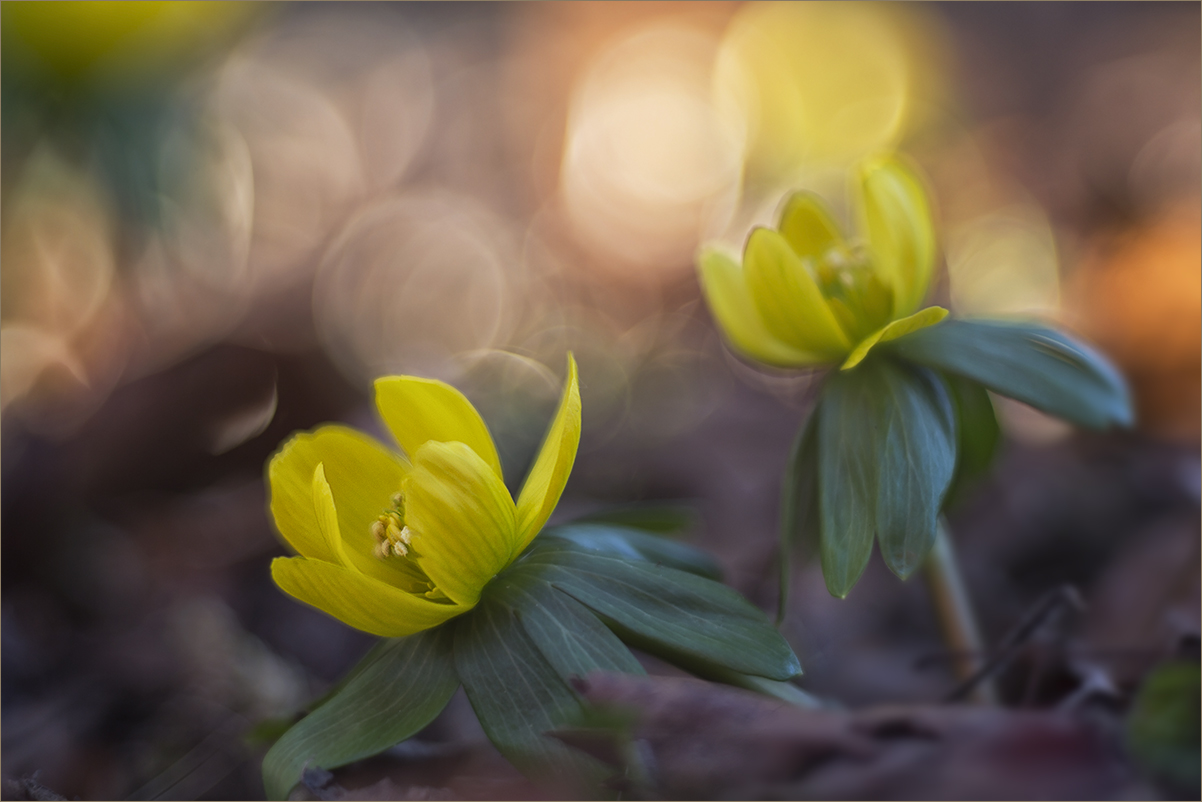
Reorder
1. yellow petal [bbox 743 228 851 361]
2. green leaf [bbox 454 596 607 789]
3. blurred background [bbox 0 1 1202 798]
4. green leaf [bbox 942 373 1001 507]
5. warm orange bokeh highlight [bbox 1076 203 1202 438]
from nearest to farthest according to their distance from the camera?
green leaf [bbox 454 596 607 789] < yellow petal [bbox 743 228 851 361] < green leaf [bbox 942 373 1001 507] < blurred background [bbox 0 1 1202 798] < warm orange bokeh highlight [bbox 1076 203 1202 438]

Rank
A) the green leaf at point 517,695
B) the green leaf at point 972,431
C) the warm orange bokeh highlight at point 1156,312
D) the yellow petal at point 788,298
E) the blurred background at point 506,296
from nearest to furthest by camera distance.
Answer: the green leaf at point 517,695 → the yellow petal at point 788,298 → the green leaf at point 972,431 → the blurred background at point 506,296 → the warm orange bokeh highlight at point 1156,312

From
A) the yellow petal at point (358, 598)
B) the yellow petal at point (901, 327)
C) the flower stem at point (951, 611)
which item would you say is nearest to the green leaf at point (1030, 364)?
the yellow petal at point (901, 327)

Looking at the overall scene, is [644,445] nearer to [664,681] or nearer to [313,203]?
[664,681]

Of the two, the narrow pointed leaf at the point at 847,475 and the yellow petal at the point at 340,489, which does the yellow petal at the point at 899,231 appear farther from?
the yellow petal at the point at 340,489

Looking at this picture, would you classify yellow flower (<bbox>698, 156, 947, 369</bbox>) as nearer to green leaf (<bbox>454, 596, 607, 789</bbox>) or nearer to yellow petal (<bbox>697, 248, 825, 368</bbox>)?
yellow petal (<bbox>697, 248, 825, 368</bbox>)

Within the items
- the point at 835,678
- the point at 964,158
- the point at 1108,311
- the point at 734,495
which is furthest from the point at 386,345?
the point at 964,158

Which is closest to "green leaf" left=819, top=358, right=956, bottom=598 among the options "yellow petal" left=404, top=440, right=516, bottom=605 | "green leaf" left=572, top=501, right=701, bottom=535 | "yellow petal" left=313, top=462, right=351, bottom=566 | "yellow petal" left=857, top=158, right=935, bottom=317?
"yellow petal" left=857, top=158, right=935, bottom=317

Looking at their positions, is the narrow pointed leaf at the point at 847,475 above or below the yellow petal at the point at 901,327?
below
